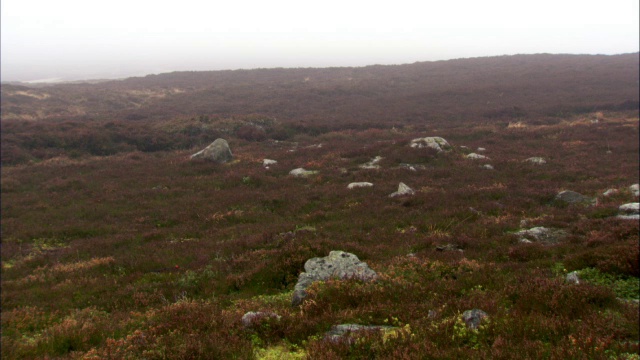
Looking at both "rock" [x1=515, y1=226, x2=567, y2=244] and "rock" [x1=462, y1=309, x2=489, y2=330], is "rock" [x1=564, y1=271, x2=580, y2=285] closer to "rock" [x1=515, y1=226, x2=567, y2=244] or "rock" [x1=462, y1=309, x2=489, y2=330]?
"rock" [x1=462, y1=309, x2=489, y2=330]

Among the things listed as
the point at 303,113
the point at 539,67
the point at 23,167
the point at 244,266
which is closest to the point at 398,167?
the point at 244,266

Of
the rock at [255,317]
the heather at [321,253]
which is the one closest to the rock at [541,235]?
the heather at [321,253]

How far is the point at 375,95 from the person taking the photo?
5481 centimetres

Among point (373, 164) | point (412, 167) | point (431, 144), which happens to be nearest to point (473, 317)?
point (412, 167)

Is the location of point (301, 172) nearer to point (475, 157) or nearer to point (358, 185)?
point (358, 185)

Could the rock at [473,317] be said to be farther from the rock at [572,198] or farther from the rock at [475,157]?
the rock at [475,157]

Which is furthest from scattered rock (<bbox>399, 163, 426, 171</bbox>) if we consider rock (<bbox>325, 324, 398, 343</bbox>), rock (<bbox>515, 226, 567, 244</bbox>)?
rock (<bbox>325, 324, 398, 343</bbox>)

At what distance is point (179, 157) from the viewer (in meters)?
27.1

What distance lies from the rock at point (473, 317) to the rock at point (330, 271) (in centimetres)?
221

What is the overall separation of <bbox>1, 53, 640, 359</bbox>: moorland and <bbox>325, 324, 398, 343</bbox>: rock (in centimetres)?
14

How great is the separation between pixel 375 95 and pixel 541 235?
149 ft

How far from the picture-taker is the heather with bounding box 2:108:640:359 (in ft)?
18.0

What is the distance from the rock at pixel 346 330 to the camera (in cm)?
525

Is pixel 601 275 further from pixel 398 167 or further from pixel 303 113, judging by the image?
pixel 303 113
